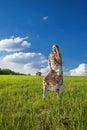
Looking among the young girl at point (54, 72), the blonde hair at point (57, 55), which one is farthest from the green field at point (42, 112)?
the blonde hair at point (57, 55)

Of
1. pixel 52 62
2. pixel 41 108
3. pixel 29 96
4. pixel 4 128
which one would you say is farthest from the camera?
pixel 29 96

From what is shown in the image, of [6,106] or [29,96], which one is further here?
[29,96]

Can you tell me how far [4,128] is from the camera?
39.3ft

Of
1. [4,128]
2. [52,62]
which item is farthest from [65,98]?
[4,128]

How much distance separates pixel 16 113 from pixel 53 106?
6.74 ft

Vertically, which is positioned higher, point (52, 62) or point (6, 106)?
point (52, 62)

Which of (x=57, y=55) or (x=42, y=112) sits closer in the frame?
(x=42, y=112)

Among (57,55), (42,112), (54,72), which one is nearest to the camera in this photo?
(42,112)

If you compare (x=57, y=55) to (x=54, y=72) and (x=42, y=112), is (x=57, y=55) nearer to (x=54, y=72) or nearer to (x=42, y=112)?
(x=54, y=72)

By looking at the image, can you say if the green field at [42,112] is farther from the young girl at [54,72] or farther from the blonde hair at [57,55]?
the blonde hair at [57,55]

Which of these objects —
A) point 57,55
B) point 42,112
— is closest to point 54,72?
point 57,55

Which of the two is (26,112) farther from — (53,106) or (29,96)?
(29,96)

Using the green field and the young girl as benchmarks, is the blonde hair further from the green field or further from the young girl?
the green field

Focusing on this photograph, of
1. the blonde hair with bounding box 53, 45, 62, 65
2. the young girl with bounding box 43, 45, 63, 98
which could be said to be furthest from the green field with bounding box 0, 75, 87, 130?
the blonde hair with bounding box 53, 45, 62, 65
